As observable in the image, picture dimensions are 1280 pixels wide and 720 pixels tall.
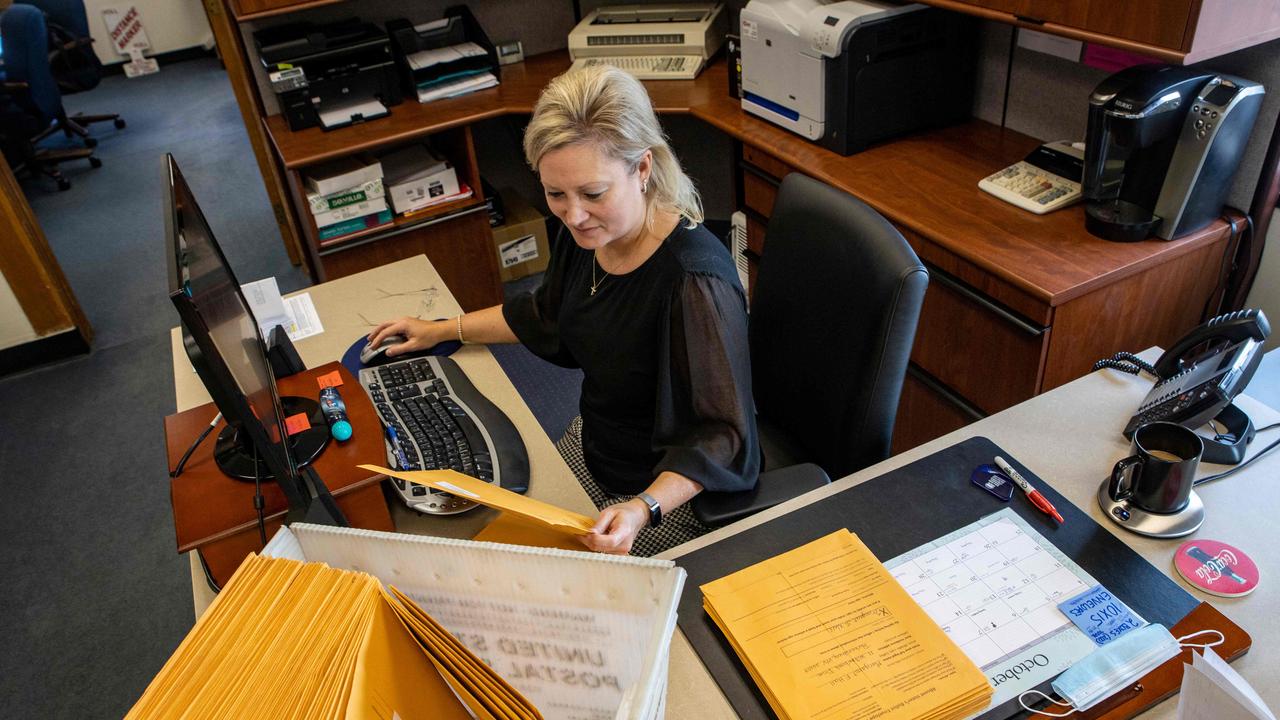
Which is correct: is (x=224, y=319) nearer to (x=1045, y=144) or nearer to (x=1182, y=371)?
(x=1182, y=371)

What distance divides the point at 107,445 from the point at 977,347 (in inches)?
107

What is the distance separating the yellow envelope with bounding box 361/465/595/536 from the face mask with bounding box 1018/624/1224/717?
55 centimetres

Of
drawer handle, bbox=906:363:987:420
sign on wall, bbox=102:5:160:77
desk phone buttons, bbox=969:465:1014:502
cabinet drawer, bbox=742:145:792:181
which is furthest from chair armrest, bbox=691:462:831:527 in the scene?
sign on wall, bbox=102:5:160:77

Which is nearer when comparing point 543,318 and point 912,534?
point 912,534

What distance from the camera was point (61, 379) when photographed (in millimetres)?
3188

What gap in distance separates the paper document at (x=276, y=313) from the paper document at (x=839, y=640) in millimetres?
1141

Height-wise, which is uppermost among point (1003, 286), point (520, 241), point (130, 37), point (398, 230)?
point (1003, 286)

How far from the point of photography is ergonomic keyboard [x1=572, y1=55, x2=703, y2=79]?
293cm

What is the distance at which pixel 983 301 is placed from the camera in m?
1.82

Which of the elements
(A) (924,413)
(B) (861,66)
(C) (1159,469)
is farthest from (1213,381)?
(B) (861,66)

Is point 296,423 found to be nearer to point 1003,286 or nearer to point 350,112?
point 1003,286

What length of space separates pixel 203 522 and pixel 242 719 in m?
0.55

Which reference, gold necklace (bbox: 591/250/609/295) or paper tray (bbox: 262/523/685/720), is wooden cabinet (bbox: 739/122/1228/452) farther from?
paper tray (bbox: 262/523/685/720)

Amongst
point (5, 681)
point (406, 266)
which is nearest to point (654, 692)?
point (406, 266)
